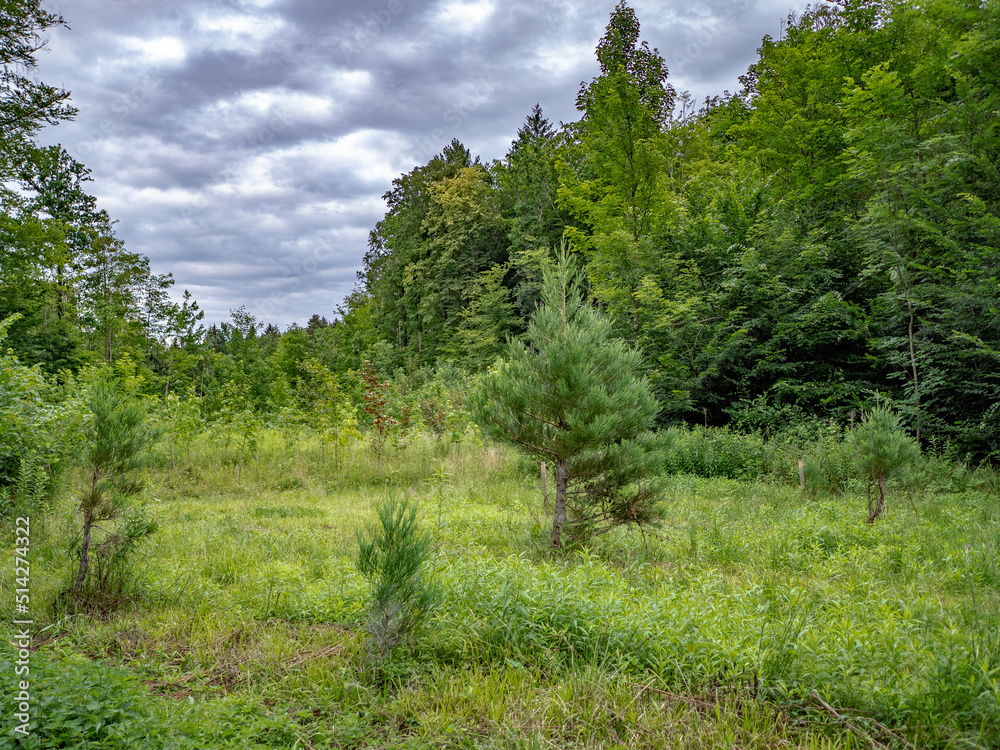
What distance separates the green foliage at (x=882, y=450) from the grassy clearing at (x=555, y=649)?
75 cm

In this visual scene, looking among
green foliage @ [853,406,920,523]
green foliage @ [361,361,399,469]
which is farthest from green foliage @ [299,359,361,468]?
green foliage @ [853,406,920,523]

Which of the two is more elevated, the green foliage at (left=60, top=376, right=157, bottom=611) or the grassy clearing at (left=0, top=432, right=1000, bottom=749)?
the green foliage at (left=60, top=376, right=157, bottom=611)

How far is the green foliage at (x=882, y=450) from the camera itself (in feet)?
19.6

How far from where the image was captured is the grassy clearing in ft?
7.66

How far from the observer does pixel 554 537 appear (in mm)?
5094

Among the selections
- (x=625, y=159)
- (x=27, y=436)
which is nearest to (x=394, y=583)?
(x=27, y=436)

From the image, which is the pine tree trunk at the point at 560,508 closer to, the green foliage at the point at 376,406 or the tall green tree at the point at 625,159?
the green foliage at the point at 376,406

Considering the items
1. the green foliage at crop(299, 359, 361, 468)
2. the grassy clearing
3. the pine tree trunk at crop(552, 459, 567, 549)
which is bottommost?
the grassy clearing

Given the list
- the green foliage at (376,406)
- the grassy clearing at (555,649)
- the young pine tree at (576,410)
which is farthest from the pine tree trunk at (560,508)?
the green foliage at (376,406)

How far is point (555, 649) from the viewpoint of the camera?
9.93 ft

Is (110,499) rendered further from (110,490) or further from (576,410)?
(576,410)

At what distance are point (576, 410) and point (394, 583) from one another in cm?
245

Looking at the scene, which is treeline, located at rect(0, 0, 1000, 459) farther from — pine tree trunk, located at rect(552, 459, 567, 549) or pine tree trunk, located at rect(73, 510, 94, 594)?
pine tree trunk, located at rect(73, 510, 94, 594)

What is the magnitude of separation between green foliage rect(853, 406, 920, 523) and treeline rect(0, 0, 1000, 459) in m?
3.88
